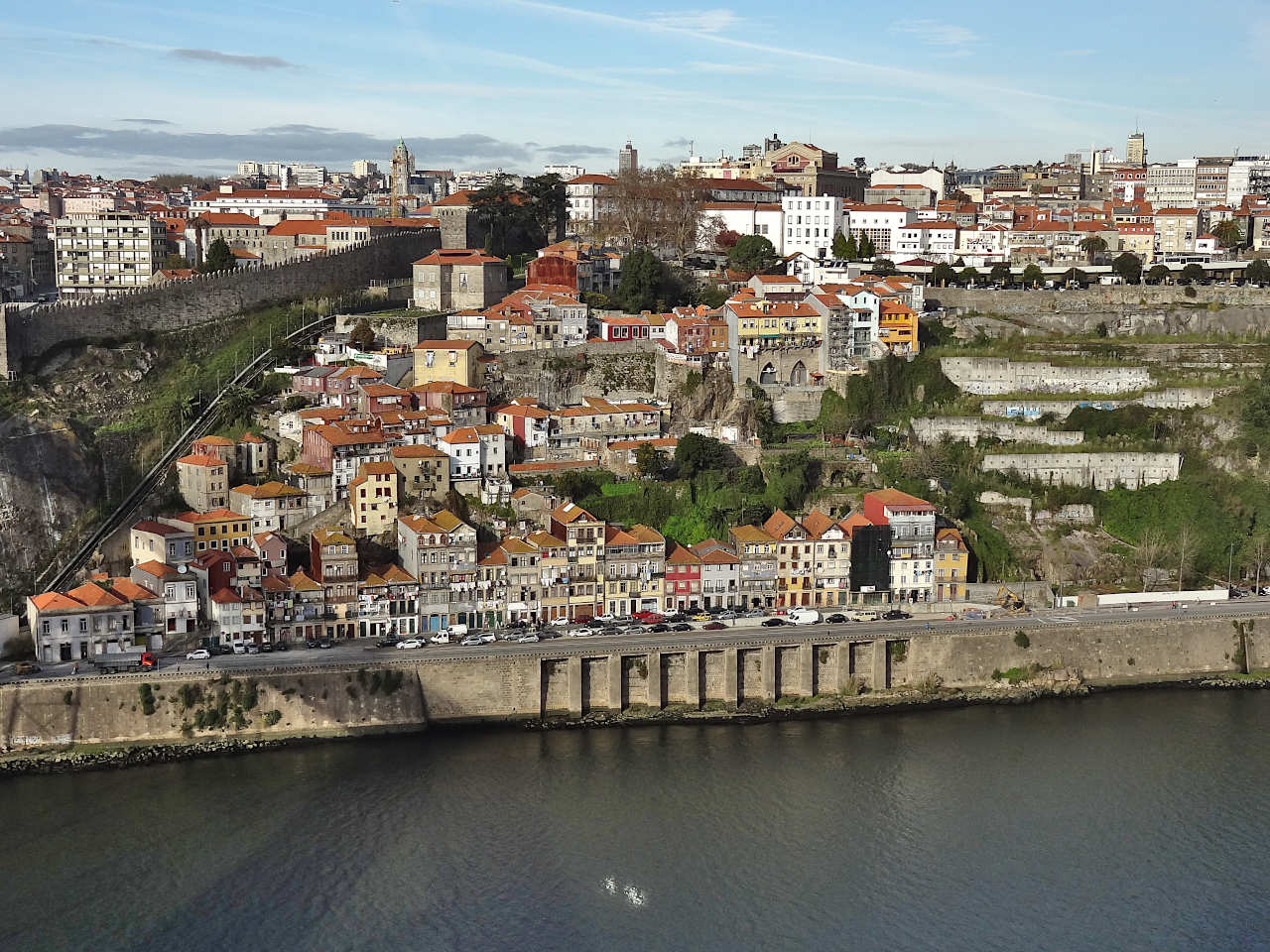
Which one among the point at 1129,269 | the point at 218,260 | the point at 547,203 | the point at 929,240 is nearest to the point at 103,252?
the point at 218,260

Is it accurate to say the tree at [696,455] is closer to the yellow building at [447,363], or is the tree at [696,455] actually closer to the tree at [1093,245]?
the yellow building at [447,363]

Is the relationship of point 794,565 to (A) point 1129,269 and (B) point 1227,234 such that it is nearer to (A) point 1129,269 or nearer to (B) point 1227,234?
(A) point 1129,269

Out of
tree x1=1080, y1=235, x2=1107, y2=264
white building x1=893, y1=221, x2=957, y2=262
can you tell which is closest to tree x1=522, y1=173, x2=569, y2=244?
white building x1=893, y1=221, x2=957, y2=262

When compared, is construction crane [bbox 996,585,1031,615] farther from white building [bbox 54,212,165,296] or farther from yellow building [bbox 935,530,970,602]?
white building [bbox 54,212,165,296]

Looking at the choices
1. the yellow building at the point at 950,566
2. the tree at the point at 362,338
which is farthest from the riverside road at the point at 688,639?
the tree at the point at 362,338

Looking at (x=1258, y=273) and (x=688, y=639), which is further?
(x=1258, y=273)

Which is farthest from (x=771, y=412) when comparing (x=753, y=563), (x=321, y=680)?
(x=321, y=680)
